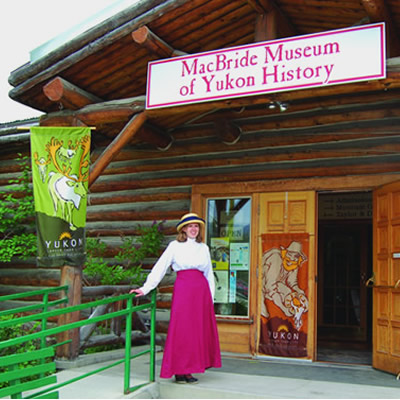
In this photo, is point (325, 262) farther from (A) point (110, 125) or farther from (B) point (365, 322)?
(A) point (110, 125)

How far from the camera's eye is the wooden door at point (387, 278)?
6.16 m

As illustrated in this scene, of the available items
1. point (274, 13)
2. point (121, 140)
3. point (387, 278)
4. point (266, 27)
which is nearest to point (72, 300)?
point (121, 140)

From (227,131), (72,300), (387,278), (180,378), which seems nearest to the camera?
(180,378)

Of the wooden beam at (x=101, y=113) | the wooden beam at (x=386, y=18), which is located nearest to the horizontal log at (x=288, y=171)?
the wooden beam at (x=386, y=18)

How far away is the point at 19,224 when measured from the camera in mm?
9055

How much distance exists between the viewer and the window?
7453 millimetres

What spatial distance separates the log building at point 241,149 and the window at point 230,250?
0.02 m

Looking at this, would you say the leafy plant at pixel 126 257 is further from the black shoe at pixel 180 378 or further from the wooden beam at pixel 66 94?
the black shoe at pixel 180 378

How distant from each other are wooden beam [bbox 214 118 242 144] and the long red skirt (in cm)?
266

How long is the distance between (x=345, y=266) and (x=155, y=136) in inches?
221

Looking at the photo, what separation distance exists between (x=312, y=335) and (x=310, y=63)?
137 inches

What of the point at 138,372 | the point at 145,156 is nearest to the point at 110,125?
the point at 145,156

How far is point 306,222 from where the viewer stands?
711 centimetres

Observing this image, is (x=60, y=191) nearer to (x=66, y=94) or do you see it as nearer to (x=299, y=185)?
(x=66, y=94)
